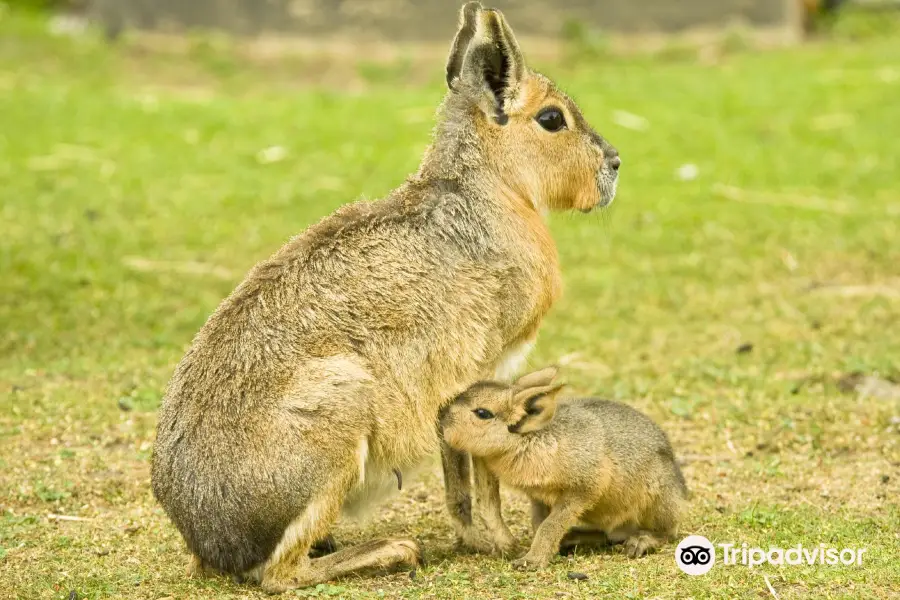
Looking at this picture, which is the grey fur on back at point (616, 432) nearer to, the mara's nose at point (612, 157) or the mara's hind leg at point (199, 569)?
the mara's nose at point (612, 157)

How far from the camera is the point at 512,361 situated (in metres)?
5.57

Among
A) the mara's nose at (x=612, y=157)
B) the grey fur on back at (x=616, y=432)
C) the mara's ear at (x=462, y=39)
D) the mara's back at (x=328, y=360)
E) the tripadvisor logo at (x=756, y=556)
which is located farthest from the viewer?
the mara's nose at (x=612, y=157)

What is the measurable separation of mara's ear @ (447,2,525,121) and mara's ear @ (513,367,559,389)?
3.91 ft

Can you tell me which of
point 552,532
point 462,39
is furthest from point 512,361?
point 462,39

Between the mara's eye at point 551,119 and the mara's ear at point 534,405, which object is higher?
the mara's eye at point 551,119

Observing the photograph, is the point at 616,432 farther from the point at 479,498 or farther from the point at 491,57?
the point at 491,57

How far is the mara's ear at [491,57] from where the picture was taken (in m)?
5.48

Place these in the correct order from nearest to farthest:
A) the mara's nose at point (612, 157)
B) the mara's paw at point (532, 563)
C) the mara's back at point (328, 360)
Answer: the mara's back at point (328, 360)
the mara's paw at point (532, 563)
the mara's nose at point (612, 157)

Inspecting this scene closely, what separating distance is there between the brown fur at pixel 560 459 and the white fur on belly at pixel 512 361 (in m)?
0.19

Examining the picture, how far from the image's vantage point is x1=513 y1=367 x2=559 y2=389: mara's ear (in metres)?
5.31

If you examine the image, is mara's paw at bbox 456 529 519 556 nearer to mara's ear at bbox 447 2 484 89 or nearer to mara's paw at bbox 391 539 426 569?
mara's paw at bbox 391 539 426 569

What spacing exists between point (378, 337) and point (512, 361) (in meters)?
0.73

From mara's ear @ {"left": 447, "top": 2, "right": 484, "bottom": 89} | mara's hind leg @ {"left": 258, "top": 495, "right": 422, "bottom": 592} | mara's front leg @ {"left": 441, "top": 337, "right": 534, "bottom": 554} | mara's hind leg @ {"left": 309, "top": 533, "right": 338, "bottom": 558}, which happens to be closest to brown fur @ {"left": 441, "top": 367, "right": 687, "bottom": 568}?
mara's front leg @ {"left": 441, "top": 337, "right": 534, "bottom": 554}

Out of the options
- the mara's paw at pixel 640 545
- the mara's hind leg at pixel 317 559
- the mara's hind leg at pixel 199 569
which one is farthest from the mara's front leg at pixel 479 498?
the mara's hind leg at pixel 199 569
